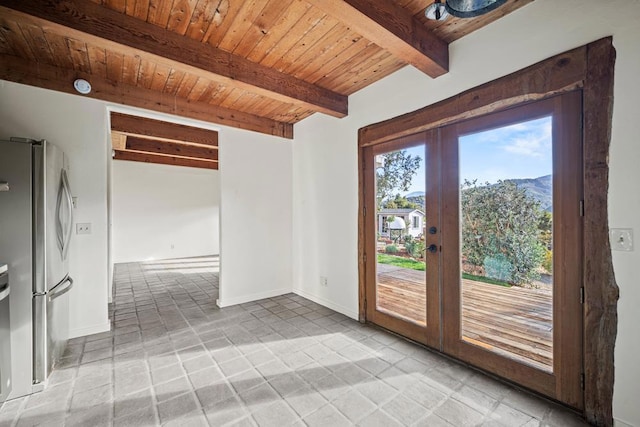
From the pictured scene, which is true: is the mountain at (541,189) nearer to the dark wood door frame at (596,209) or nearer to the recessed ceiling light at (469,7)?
the dark wood door frame at (596,209)

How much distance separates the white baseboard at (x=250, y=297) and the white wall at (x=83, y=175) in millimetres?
1232

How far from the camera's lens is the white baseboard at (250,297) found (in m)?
3.65

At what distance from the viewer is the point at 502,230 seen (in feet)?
6.74

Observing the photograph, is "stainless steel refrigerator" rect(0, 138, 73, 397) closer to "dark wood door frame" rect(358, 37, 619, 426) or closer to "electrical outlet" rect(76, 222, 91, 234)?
"electrical outlet" rect(76, 222, 91, 234)

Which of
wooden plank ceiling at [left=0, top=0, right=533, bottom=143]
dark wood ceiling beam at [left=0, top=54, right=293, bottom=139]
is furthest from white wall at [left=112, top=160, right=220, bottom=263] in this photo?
wooden plank ceiling at [left=0, top=0, right=533, bottom=143]

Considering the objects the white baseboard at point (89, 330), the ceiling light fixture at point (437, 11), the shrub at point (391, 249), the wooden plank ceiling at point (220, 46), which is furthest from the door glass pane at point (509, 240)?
the white baseboard at point (89, 330)

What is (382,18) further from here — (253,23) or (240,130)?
(240,130)

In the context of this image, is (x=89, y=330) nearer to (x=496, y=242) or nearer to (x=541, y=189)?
(x=496, y=242)

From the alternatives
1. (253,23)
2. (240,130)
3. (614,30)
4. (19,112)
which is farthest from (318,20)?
(19,112)

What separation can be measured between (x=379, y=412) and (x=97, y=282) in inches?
118

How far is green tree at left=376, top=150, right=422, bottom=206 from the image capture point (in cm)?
265

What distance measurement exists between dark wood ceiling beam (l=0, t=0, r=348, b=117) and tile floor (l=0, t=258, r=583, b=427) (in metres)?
2.47

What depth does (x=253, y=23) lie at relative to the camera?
6.66 ft

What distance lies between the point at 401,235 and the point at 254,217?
2.16 m
